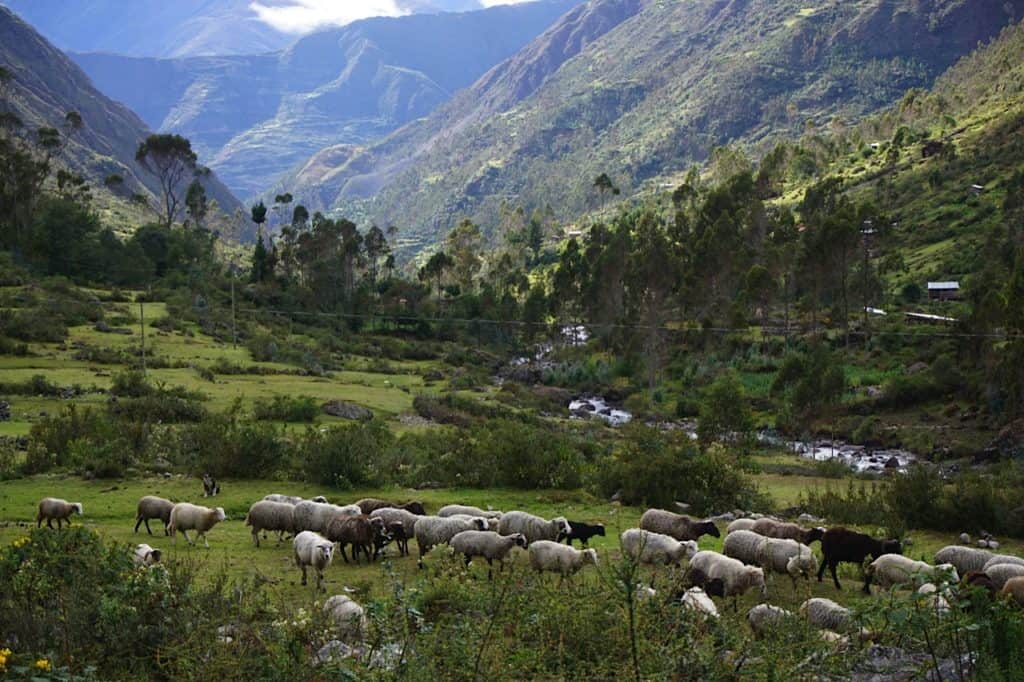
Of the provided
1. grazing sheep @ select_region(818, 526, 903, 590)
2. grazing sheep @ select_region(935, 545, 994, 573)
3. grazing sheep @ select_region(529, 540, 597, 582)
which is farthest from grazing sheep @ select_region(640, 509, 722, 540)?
grazing sheep @ select_region(935, 545, 994, 573)

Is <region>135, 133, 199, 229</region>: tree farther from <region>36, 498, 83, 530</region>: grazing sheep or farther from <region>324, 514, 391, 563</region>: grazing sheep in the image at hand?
<region>324, 514, 391, 563</region>: grazing sheep

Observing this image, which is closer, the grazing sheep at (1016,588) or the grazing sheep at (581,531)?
the grazing sheep at (1016,588)

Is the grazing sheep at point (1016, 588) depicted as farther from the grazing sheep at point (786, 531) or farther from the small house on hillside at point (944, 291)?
the small house on hillside at point (944, 291)

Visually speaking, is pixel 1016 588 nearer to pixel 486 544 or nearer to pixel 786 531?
pixel 786 531

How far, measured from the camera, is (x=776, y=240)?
7319cm

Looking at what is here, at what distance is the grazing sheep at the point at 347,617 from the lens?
794 centimetres

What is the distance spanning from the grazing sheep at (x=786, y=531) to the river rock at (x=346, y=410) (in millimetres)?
20997

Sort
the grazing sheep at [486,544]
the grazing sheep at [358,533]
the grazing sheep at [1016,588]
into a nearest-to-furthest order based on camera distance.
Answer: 1. the grazing sheep at [1016,588]
2. the grazing sheep at [486,544]
3. the grazing sheep at [358,533]

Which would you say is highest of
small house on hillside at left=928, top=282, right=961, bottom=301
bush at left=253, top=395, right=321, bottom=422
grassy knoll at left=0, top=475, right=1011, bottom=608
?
small house on hillside at left=928, top=282, right=961, bottom=301

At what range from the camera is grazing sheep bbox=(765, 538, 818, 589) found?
12.2m

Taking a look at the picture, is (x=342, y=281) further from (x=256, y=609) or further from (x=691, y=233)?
(x=256, y=609)

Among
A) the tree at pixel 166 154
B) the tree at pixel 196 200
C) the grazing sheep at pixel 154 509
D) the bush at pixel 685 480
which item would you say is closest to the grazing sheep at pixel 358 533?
the grazing sheep at pixel 154 509

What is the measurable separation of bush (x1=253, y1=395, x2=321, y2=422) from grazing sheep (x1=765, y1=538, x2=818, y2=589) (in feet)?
71.0

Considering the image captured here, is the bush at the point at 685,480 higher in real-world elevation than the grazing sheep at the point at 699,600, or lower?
lower
